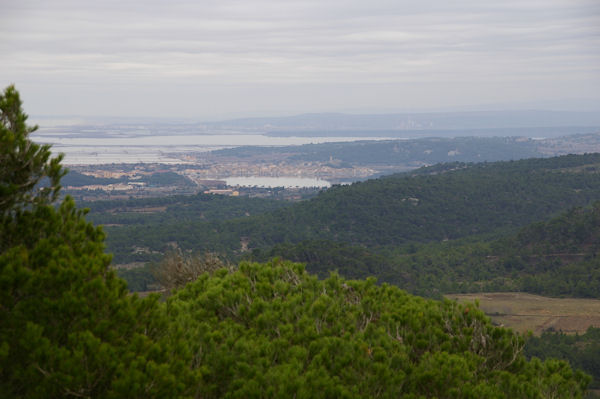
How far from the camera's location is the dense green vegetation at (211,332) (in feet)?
12.6

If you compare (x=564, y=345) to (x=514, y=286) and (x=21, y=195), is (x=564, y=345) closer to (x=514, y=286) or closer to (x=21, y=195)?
(x=514, y=286)

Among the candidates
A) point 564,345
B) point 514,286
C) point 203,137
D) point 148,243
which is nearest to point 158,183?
point 148,243

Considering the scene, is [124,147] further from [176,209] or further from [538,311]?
[538,311]

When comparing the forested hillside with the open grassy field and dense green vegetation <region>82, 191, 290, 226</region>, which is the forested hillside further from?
the open grassy field

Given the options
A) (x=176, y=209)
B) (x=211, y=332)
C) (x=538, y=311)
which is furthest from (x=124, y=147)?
(x=211, y=332)

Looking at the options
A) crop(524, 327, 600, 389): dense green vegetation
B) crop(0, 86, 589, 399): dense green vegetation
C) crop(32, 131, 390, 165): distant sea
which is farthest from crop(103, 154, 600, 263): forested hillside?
crop(32, 131, 390, 165): distant sea

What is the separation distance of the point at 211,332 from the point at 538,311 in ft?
69.5

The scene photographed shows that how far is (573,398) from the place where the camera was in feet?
18.5

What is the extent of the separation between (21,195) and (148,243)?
32291mm

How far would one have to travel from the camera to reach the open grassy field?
2120cm


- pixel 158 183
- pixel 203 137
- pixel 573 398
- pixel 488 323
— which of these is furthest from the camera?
pixel 203 137

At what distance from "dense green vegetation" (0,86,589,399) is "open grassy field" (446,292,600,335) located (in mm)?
14352

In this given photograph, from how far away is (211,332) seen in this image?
5.66 metres

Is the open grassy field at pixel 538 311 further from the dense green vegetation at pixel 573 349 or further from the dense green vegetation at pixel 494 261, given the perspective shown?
the dense green vegetation at pixel 494 261
